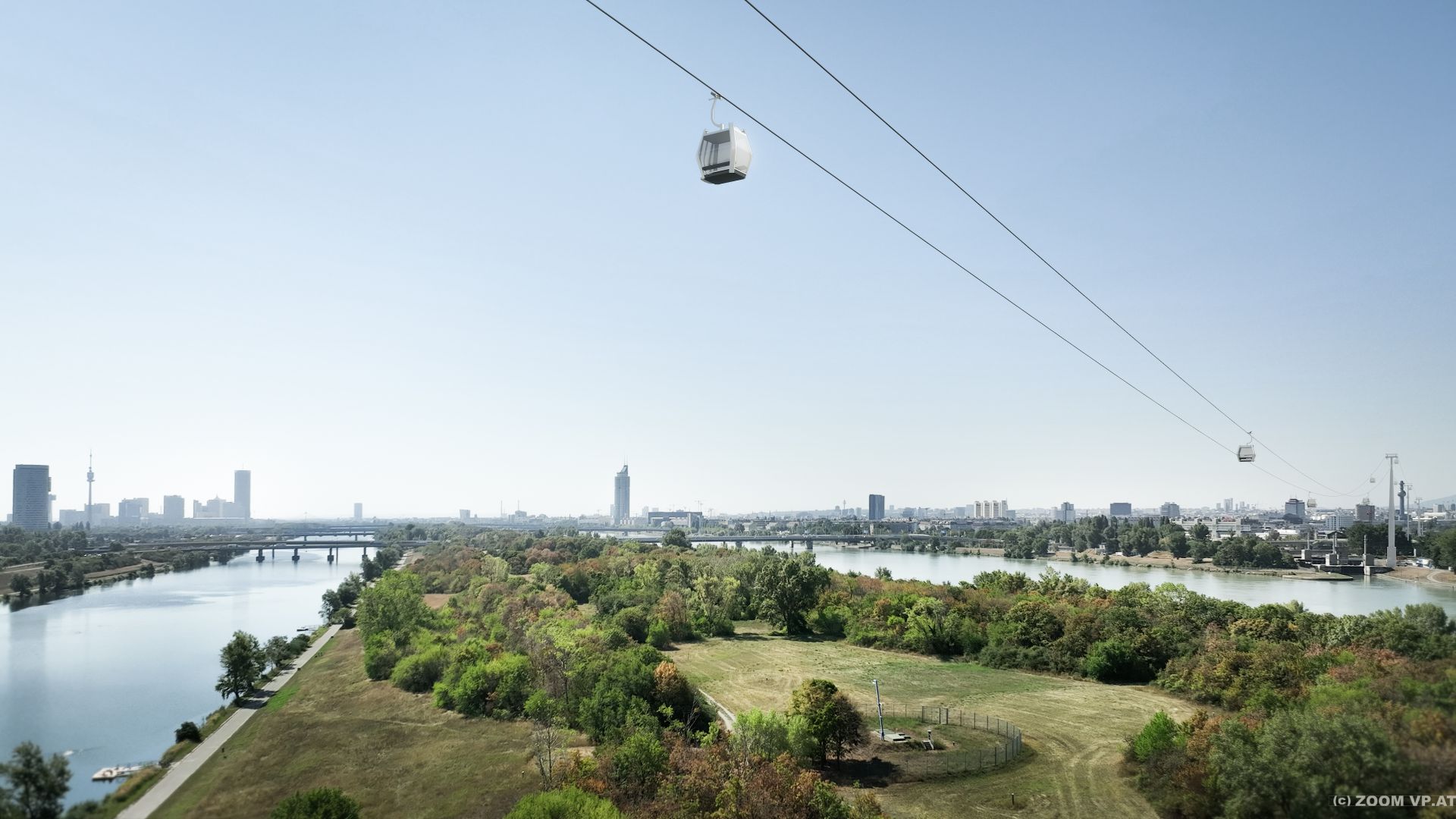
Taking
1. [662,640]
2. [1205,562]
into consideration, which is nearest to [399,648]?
[662,640]

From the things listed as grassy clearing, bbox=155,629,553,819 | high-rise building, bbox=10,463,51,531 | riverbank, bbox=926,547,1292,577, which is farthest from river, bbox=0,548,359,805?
Result: riverbank, bbox=926,547,1292,577

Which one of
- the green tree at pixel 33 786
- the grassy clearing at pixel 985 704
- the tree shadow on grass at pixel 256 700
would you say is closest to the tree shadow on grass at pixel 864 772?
the grassy clearing at pixel 985 704

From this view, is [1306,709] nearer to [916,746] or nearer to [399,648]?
[916,746]

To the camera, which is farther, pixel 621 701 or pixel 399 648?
pixel 399 648

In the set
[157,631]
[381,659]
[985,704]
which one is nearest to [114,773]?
[381,659]

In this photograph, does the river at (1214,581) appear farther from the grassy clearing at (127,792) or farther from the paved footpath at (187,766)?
the grassy clearing at (127,792)

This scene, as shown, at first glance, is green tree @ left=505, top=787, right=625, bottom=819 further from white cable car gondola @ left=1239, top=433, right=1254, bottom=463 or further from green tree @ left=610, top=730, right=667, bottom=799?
white cable car gondola @ left=1239, top=433, right=1254, bottom=463
